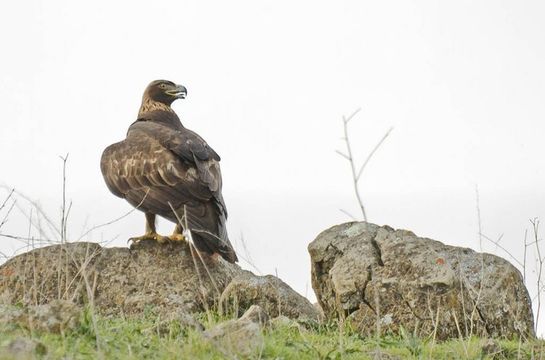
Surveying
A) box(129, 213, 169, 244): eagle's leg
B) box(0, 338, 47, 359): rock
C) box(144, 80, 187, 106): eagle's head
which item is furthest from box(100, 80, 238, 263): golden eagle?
box(0, 338, 47, 359): rock

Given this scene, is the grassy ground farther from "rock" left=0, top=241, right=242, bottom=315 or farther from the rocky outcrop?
"rock" left=0, top=241, right=242, bottom=315

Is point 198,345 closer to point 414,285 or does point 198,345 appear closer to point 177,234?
point 414,285

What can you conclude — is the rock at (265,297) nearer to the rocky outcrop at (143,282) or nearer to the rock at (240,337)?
the rocky outcrop at (143,282)

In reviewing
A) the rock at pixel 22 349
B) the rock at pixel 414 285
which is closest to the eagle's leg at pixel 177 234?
the rock at pixel 414 285

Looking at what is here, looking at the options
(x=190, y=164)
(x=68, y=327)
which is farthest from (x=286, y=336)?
(x=190, y=164)

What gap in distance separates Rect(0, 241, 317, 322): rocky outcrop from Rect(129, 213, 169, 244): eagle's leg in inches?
2.5

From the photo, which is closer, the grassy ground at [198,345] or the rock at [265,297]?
the grassy ground at [198,345]

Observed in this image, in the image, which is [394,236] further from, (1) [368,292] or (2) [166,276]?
(2) [166,276]

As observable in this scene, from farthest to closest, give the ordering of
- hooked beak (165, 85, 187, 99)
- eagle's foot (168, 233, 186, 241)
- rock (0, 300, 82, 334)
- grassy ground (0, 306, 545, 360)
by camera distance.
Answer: hooked beak (165, 85, 187, 99) → eagle's foot (168, 233, 186, 241) → rock (0, 300, 82, 334) → grassy ground (0, 306, 545, 360)

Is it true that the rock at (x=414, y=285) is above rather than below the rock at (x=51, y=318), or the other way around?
above

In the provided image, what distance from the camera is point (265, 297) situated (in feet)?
34.4

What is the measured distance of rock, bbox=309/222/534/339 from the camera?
10148mm

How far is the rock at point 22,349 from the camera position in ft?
19.3

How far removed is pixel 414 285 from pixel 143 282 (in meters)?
3.01
